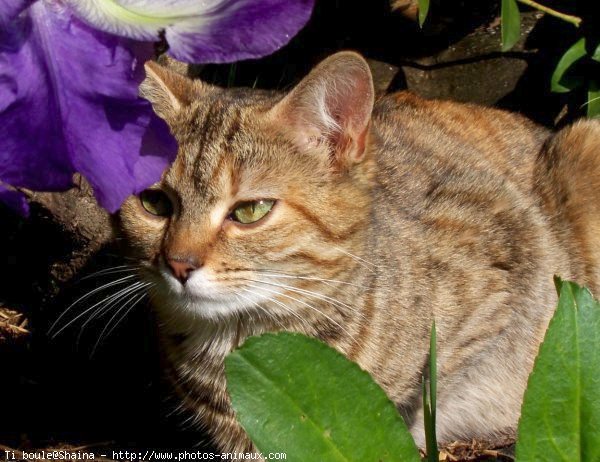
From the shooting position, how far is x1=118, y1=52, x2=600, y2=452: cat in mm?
2166

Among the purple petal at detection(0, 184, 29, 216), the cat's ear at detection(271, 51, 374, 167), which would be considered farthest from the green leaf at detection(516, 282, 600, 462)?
the cat's ear at detection(271, 51, 374, 167)

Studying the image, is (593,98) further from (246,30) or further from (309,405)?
(246,30)

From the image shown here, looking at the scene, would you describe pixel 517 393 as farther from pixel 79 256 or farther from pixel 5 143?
pixel 5 143

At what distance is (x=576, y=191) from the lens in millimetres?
3164

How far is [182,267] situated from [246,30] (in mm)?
1401

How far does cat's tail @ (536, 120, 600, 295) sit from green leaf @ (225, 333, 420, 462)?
2.25 meters

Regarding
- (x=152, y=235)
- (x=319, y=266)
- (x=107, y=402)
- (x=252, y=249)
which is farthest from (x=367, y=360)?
(x=107, y=402)

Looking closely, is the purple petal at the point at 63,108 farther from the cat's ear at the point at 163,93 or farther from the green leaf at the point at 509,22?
the green leaf at the point at 509,22

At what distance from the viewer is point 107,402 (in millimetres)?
3355

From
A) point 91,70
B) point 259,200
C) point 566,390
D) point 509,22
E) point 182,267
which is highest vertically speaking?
point 91,70

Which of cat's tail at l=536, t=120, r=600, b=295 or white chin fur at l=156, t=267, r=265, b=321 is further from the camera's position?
cat's tail at l=536, t=120, r=600, b=295

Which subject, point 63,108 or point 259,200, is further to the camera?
point 259,200

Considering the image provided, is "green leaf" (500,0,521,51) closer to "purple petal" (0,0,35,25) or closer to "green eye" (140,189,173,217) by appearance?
"green eye" (140,189,173,217)

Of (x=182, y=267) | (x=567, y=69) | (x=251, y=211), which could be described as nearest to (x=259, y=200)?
(x=251, y=211)
